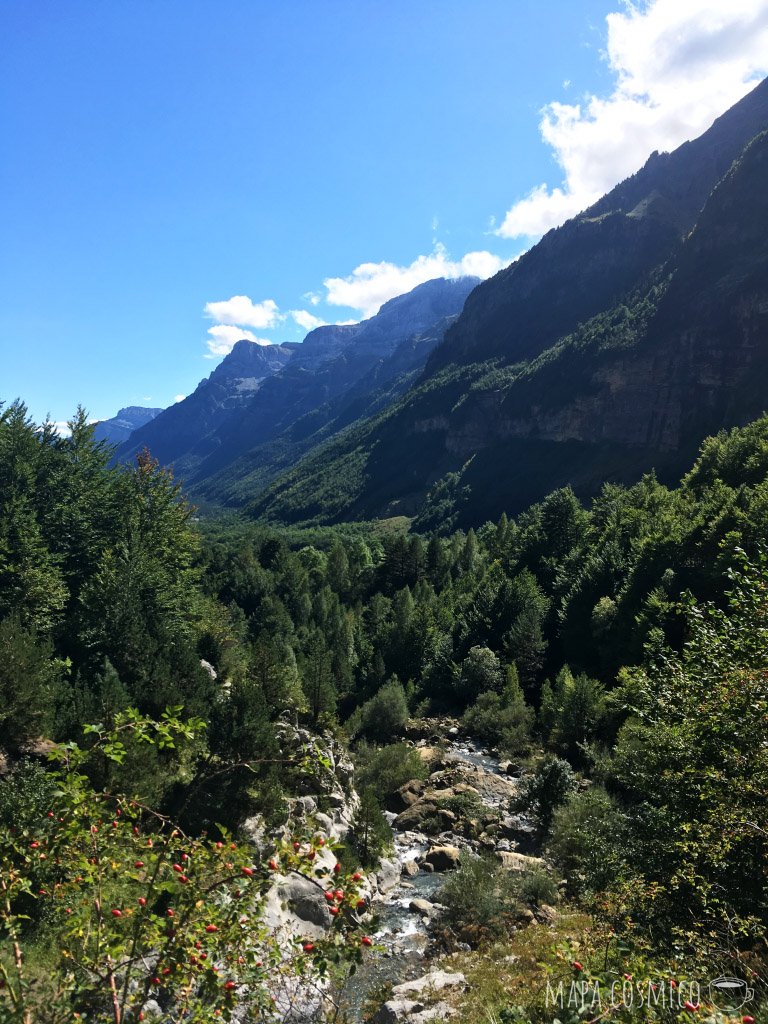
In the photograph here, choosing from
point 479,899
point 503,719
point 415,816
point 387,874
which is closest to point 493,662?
point 503,719

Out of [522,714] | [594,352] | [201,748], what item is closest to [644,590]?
[522,714]

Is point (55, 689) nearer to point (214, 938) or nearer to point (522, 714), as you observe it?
point (214, 938)

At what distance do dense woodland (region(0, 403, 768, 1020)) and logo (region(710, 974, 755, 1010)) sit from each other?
726 mm

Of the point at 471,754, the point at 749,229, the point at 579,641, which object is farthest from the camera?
the point at 749,229

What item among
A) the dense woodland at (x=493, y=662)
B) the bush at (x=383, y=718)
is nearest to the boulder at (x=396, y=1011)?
the dense woodland at (x=493, y=662)

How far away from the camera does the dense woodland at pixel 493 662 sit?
35.7 feet

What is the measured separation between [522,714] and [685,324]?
16654 centimetres

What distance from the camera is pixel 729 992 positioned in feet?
27.8

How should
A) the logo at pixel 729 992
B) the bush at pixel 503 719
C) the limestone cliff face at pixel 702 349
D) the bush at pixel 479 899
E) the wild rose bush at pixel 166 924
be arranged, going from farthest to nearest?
the limestone cliff face at pixel 702 349 < the bush at pixel 503 719 < the bush at pixel 479 899 < the logo at pixel 729 992 < the wild rose bush at pixel 166 924

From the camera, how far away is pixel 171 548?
141 ft

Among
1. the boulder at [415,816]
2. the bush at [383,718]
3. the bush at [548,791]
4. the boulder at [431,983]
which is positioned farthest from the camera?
the bush at [383,718]

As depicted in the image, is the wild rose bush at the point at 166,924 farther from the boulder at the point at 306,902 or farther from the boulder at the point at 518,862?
the boulder at the point at 518,862

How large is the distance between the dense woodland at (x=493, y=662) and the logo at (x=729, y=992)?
2.38 feet

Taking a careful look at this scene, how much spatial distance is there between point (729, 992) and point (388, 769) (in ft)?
93.7
